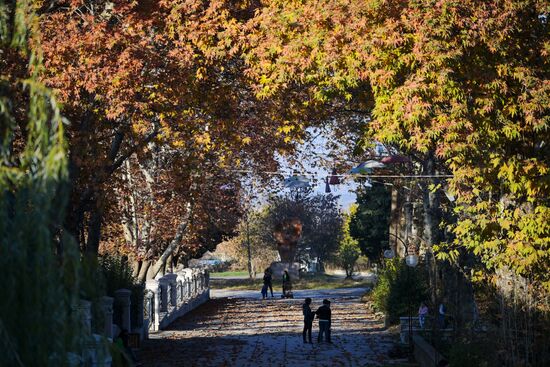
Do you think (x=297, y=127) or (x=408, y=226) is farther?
(x=408, y=226)

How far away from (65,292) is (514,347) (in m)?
11.3

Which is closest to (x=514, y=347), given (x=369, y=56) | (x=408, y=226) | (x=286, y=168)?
(x=369, y=56)

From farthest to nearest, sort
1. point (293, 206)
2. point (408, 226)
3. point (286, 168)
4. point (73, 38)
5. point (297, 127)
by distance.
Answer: point (293, 206) < point (408, 226) < point (286, 168) < point (297, 127) < point (73, 38)

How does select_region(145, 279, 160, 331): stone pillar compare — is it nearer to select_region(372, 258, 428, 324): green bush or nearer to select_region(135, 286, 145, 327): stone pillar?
select_region(135, 286, 145, 327): stone pillar

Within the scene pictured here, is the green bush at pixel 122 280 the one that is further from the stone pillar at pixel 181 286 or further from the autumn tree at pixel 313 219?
the autumn tree at pixel 313 219

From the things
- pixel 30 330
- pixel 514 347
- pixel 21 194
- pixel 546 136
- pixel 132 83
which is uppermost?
pixel 132 83

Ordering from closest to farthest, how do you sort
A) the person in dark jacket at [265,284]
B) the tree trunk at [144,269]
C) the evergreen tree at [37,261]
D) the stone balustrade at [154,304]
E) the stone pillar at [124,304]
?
the evergreen tree at [37,261], the stone balustrade at [154,304], the stone pillar at [124,304], the tree trunk at [144,269], the person in dark jacket at [265,284]

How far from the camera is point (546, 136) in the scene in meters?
19.4

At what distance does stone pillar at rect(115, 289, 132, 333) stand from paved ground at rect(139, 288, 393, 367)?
0.88 metres

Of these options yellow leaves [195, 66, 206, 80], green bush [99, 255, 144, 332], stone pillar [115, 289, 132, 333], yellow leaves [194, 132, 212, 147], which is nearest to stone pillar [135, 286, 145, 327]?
green bush [99, 255, 144, 332]

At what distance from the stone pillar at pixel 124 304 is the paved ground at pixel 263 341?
0.88m

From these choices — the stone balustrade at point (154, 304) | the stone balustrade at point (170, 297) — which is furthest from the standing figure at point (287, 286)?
the stone balustrade at point (170, 297)

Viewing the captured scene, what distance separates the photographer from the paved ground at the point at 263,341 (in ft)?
79.0

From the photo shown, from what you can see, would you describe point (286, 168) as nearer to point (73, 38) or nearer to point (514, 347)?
point (73, 38)
